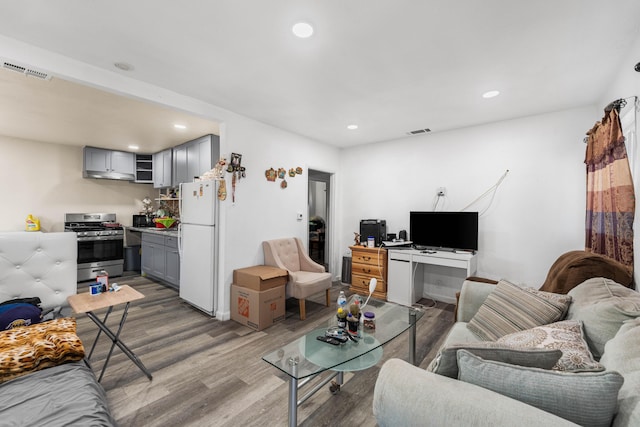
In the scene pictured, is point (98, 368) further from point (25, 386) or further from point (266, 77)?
point (266, 77)

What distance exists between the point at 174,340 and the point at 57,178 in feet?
15.2

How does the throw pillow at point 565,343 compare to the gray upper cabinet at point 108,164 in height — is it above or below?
below

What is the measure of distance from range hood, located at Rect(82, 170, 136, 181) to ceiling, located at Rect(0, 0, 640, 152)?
1836 millimetres

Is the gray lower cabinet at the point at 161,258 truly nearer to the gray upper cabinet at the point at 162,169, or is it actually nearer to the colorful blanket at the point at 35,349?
the gray upper cabinet at the point at 162,169

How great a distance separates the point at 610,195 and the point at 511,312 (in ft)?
4.43

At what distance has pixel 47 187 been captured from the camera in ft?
16.6

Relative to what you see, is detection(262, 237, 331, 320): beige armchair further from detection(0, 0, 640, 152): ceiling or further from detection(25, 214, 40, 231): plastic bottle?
detection(25, 214, 40, 231): plastic bottle

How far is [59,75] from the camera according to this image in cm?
220

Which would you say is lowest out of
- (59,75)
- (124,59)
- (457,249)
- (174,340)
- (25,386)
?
(174,340)

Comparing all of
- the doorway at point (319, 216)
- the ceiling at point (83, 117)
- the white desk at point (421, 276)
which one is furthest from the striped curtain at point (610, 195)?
the ceiling at point (83, 117)

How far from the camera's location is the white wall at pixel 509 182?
321cm

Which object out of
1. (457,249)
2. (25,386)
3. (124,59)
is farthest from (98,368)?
(457,249)

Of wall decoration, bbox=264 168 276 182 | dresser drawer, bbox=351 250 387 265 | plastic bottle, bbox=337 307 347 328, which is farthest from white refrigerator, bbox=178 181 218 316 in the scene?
dresser drawer, bbox=351 250 387 265

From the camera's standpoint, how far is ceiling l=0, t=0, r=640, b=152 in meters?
1.68
